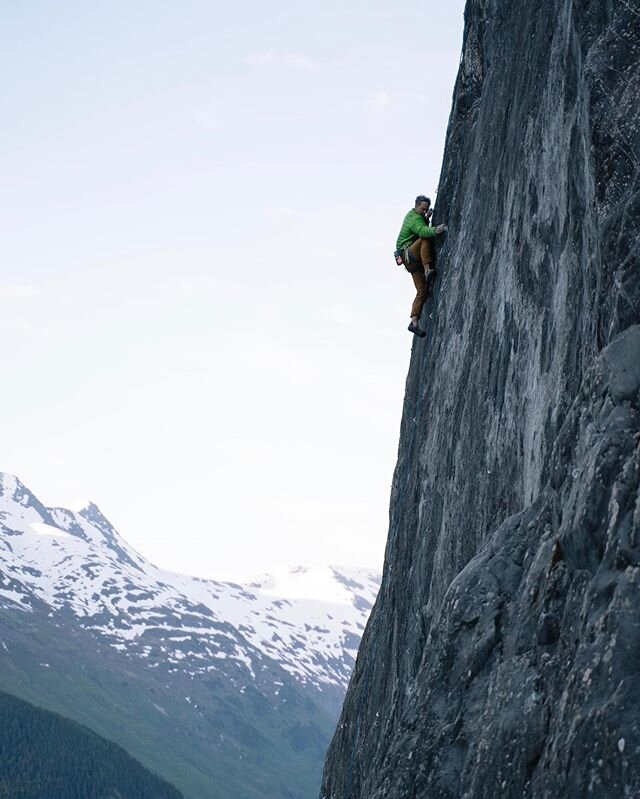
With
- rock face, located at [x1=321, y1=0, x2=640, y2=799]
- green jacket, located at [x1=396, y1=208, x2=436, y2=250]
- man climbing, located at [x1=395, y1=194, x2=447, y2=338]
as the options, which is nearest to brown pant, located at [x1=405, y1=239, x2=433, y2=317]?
man climbing, located at [x1=395, y1=194, x2=447, y2=338]

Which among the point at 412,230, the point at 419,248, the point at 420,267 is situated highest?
the point at 412,230

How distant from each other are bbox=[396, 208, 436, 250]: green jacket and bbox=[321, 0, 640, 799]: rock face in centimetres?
59

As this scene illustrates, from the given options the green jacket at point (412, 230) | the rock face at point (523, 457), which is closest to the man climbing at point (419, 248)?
the green jacket at point (412, 230)

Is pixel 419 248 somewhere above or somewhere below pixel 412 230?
below

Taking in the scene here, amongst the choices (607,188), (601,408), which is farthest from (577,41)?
(601,408)

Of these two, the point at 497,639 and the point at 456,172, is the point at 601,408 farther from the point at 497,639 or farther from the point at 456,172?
the point at 456,172

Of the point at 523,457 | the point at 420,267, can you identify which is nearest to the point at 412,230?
the point at 420,267

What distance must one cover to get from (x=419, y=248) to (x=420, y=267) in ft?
2.22

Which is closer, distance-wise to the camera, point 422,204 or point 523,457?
point 523,457

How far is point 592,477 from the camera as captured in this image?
1129cm

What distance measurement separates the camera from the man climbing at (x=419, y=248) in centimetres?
2572

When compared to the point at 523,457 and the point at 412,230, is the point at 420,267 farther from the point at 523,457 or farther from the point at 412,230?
the point at 523,457

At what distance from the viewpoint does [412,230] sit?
26.1 metres

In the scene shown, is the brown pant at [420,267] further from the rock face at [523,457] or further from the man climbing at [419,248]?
the rock face at [523,457]
